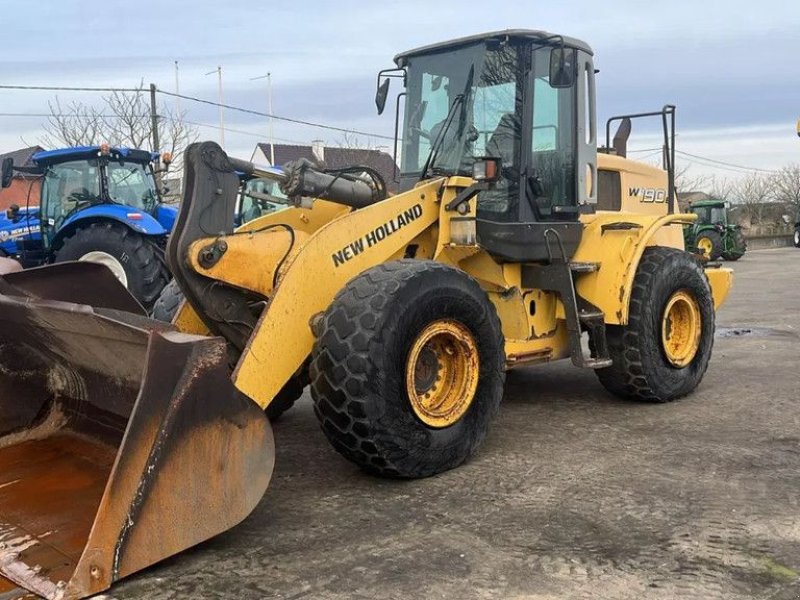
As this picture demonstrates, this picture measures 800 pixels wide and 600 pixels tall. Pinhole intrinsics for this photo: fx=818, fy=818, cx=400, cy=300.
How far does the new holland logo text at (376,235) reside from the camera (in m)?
4.47

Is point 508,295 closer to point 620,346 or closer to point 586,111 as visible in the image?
point 620,346

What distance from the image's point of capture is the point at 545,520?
385 centimetres

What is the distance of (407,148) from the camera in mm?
5945

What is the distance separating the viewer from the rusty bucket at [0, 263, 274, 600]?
10.3 ft

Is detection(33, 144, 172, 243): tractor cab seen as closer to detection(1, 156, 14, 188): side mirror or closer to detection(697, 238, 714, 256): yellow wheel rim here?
detection(1, 156, 14, 188): side mirror

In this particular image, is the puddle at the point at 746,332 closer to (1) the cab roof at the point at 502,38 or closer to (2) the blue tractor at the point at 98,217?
(1) the cab roof at the point at 502,38

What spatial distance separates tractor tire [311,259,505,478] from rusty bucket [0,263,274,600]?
55 centimetres

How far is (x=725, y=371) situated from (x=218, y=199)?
508 cm

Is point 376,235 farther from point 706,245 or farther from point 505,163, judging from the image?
point 706,245

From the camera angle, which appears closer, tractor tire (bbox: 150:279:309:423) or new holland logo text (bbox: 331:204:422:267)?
new holland logo text (bbox: 331:204:422:267)

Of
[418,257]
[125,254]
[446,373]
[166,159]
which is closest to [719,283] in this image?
[418,257]

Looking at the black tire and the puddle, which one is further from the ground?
the black tire

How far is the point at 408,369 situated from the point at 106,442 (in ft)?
5.29

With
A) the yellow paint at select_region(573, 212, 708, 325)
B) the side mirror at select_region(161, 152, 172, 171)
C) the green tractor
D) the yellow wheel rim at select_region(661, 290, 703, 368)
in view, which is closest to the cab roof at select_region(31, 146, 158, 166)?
the side mirror at select_region(161, 152, 172, 171)
